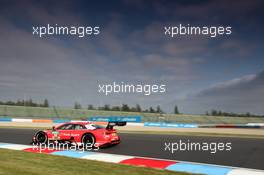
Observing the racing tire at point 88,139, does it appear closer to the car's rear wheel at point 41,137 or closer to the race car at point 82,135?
the race car at point 82,135

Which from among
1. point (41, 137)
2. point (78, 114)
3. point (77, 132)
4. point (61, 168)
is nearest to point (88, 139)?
point (77, 132)

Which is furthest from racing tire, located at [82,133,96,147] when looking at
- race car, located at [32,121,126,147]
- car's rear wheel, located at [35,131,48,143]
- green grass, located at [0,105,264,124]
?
green grass, located at [0,105,264,124]

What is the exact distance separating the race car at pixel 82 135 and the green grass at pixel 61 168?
153 inches

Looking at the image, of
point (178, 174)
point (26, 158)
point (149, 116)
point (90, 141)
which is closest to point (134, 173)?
point (178, 174)

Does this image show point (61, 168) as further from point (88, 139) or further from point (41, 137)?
point (41, 137)

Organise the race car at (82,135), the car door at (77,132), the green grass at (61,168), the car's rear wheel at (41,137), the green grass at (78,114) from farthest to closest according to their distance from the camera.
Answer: the green grass at (78,114) → the car's rear wheel at (41,137) → the car door at (77,132) → the race car at (82,135) → the green grass at (61,168)

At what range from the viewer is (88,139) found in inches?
515

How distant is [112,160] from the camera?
952 centimetres

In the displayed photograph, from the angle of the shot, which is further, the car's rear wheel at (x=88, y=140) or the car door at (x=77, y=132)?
the car door at (x=77, y=132)

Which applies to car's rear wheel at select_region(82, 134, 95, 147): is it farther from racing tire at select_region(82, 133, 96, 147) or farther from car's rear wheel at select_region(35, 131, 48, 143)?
car's rear wheel at select_region(35, 131, 48, 143)

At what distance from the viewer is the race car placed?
12883 mm

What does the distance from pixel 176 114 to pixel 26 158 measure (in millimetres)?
36203

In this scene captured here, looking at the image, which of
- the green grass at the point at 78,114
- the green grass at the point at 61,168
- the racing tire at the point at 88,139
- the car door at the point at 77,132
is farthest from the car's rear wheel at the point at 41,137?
the green grass at the point at 78,114

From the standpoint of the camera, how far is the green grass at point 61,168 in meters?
7.13
